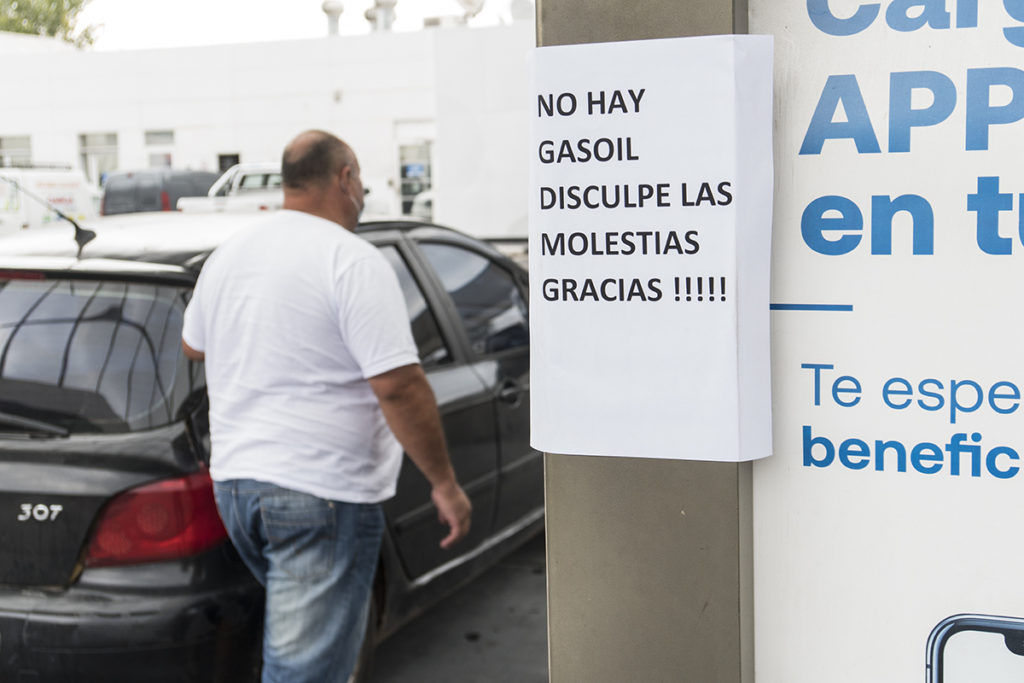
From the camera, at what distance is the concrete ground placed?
4105 millimetres

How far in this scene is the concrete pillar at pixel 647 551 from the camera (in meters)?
1.32

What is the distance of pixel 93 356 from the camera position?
3184 mm

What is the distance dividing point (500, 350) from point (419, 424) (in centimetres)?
168

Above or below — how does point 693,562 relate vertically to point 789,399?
below

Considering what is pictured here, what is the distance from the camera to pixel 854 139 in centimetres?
127

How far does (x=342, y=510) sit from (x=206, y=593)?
47 cm

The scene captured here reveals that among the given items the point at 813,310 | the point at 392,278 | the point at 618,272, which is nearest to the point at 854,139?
the point at 813,310

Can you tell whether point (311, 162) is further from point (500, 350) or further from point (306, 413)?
point (500, 350)

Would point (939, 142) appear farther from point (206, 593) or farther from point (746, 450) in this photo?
point (206, 593)

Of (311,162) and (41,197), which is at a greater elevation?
(41,197)

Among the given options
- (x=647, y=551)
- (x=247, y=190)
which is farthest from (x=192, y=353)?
(x=247, y=190)

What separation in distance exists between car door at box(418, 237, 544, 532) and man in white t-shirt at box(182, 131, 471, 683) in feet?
4.52

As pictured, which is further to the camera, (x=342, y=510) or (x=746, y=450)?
(x=342, y=510)

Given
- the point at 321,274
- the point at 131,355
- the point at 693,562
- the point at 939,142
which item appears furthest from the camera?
the point at 131,355
